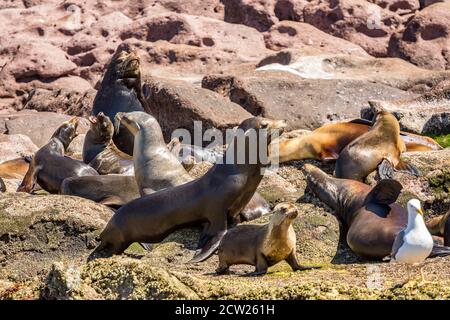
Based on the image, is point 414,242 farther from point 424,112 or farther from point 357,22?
point 357,22

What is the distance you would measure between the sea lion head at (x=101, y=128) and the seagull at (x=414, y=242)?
6.98 m

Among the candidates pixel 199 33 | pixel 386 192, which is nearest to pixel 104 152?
pixel 386 192

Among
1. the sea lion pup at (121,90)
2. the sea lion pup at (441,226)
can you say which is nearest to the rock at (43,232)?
the sea lion pup at (441,226)

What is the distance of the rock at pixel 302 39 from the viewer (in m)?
28.5

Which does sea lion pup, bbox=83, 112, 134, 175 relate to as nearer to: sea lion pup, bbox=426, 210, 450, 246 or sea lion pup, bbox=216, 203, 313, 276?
sea lion pup, bbox=426, 210, 450, 246

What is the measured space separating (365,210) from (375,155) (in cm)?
223

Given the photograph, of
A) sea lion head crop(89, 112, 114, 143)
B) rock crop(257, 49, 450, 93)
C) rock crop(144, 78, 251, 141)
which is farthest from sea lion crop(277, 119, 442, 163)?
rock crop(257, 49, 450, 93)

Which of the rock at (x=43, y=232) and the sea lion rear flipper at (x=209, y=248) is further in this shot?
the rock at (x=43, y=232)

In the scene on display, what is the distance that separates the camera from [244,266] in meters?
9.88

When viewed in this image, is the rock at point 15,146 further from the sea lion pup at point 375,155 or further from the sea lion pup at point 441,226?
the sea lion pup at point 441,226

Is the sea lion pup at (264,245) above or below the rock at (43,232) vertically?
above

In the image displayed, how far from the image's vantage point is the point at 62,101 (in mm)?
24500

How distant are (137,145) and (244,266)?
2590 mm
